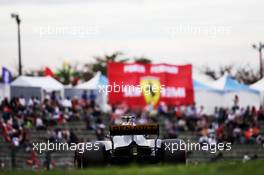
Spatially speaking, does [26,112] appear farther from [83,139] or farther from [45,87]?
[45,87]

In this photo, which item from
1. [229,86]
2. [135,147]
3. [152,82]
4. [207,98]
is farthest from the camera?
[207,98]

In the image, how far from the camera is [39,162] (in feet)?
118

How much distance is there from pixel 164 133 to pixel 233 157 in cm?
527

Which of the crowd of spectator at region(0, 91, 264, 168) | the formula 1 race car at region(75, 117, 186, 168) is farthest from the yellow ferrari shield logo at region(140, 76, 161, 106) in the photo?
the formula 1 race car at region(75, 117, 186, 168)

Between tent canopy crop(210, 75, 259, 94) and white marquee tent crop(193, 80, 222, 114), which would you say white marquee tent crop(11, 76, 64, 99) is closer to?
white marquee tent crop(193, 80, 222, 114)

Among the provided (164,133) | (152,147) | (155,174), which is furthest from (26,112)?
(155,174)

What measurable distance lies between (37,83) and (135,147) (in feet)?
83.5

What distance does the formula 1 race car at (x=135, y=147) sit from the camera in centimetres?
2073

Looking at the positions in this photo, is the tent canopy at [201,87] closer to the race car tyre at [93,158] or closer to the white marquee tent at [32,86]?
the white marquee tent at [32,86]

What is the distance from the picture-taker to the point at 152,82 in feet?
154

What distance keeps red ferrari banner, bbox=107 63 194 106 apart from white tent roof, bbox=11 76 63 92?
315cm

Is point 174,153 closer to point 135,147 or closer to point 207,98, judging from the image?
point 135,147

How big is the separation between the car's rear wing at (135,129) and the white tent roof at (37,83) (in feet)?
81.7

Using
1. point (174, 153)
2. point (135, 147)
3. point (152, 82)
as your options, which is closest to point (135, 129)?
point (135, 147)
